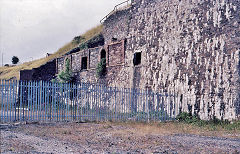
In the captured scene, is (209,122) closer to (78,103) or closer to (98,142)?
(78,103)

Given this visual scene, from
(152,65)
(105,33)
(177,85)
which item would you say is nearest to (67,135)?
(177,85)

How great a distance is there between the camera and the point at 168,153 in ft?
20.6

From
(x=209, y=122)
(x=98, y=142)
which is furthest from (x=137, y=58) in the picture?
(x=98, y=142)

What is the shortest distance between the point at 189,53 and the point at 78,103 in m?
5.80

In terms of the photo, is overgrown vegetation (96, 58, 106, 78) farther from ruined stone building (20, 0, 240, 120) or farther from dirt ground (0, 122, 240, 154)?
dirt ground (0, 122, 240, 154)

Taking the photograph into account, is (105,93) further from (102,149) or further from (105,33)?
(105,33)

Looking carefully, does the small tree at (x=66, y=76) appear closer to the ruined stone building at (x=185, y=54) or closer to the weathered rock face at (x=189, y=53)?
the ruined stone building at (x=185, y=54)

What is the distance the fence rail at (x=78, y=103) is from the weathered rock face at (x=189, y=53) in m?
1.28

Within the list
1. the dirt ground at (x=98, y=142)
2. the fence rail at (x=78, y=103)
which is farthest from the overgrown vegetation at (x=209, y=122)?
the dirt ground at (x=98, y=142)

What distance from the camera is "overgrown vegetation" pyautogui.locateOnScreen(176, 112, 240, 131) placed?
10844 mm

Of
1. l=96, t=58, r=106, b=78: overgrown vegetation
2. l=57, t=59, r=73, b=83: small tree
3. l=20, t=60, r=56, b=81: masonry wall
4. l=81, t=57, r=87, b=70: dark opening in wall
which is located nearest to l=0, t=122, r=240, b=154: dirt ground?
l=96, t=58, r=106, b=78: overgrown vegetation

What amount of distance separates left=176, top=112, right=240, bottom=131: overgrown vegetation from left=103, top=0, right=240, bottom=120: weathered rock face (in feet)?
0.80

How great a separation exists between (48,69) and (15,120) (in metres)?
16.0

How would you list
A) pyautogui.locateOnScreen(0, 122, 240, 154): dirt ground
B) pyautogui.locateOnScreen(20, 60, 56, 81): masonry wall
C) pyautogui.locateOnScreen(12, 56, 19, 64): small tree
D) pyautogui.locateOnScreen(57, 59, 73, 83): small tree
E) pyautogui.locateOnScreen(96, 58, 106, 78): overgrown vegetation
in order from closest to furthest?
pyautogui.locateOnScreen(0, 122, 240, 154): dirt ground, pyautogui.locateOnScreen(96, 58, 106, 78): overgrown vegetation, pyautogui.locateOnScreen(57, 59, 73, 83): small tree, pyautogui.locateOnScreen(20, 60, 56, 81): masonry wall, pyautogui.locateOnScreen(12, 56, 19, 64): small tree
